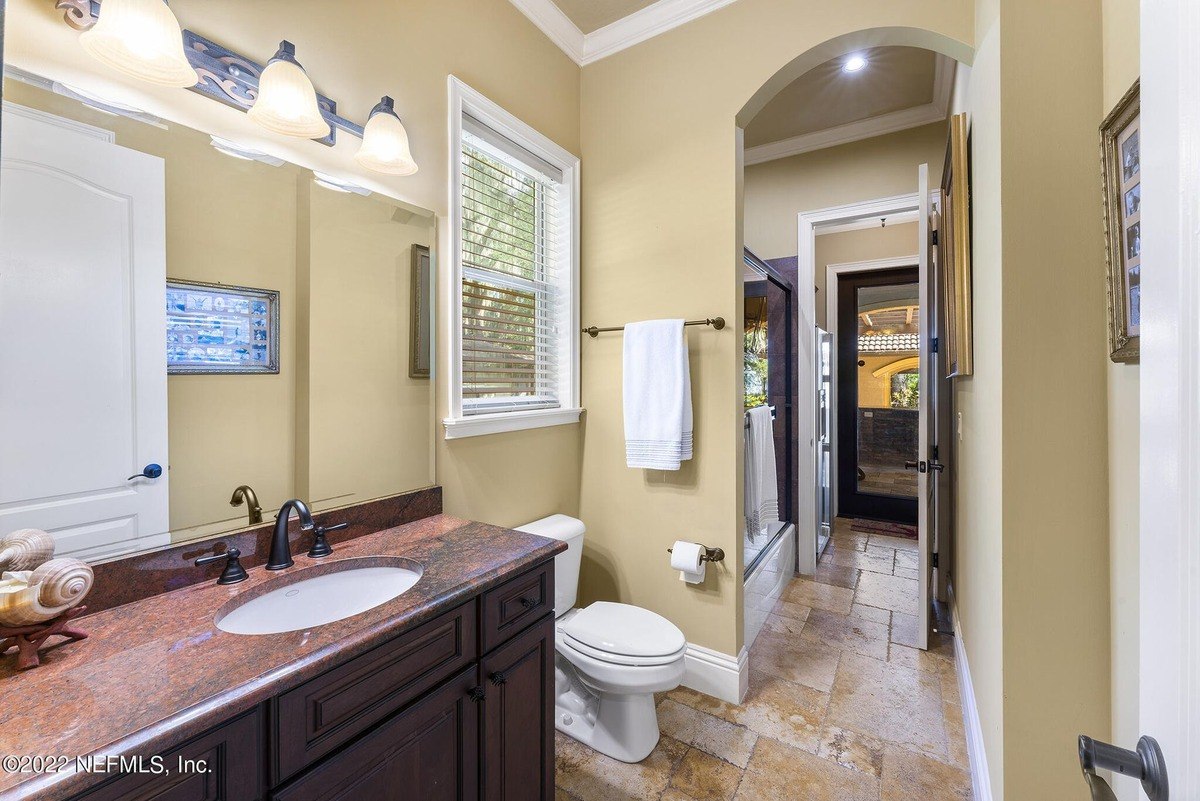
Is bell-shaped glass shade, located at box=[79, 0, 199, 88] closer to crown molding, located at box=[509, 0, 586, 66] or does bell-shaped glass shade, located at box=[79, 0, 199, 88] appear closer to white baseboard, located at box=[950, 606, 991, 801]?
crown molding, located at box=[509, 0, 586, 66]

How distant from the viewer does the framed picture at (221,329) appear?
3.73 feet

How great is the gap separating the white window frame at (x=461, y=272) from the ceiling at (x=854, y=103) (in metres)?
1.42

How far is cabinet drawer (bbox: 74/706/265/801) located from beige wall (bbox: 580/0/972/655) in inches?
64.4

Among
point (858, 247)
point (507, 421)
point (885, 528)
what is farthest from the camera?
point (885, 528)

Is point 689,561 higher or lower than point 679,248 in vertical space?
lower

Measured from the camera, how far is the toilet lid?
5.48ft

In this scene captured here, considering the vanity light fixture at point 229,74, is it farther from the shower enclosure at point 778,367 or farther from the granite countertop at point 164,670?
the shower enclosure at point 778,367

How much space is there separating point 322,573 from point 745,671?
171cm

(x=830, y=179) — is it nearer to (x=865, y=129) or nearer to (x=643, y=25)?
(x=865, y=129)

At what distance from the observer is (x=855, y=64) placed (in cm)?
257

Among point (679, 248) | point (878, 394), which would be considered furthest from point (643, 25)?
point (878, 394)

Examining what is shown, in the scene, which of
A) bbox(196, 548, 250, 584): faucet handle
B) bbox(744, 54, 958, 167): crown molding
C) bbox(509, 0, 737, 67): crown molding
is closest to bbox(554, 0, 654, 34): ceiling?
bbox(509, 0, 737, 67): crown molding

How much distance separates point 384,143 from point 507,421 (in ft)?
3.35

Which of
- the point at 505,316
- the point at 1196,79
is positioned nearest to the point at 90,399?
the point at 505,316
